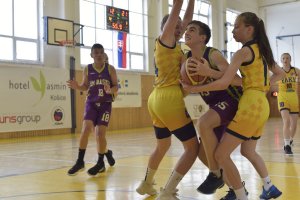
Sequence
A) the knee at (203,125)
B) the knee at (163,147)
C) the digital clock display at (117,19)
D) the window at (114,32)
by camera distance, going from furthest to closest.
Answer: the digital clock display at (117,19) < the window at (114,32) < the knee at (163,147) < the knee at (203,125)

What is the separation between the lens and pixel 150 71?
66.2 ft

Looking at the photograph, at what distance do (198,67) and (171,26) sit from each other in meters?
0.64

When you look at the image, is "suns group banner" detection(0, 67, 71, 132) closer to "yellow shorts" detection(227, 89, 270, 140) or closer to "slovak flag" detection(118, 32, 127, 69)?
"slovak flag" detection(118, 32, 127, 69)

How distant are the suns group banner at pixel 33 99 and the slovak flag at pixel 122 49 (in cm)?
357

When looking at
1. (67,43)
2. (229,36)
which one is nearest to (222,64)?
(67,43)

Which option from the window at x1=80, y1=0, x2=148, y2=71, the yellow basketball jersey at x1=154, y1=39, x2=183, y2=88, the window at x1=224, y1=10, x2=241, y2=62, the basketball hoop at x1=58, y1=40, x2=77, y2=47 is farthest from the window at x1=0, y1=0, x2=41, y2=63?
the window at x1=224, y1=10, x2=241, y2=62

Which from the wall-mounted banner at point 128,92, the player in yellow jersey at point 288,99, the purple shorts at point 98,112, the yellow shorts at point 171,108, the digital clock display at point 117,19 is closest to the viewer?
the yellow shorts at point 171,108

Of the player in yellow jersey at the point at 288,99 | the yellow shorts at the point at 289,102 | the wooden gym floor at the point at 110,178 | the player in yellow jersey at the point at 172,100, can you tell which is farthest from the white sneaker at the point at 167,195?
the yellow shorts at the point at 289,102

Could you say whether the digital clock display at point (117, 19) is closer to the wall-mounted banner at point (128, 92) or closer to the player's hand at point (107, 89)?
the wall-mounted banner at point (128, 92)

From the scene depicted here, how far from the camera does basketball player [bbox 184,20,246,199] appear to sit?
372 cm

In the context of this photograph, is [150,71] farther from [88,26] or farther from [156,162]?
[156,162]

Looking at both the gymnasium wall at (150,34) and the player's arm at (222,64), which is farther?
the gymnasium wall at (150,34)

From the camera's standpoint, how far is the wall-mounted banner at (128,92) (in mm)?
17531

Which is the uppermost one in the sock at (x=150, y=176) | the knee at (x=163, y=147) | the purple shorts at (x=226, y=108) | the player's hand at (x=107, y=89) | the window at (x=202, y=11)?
the window at (x=202, y=11)
